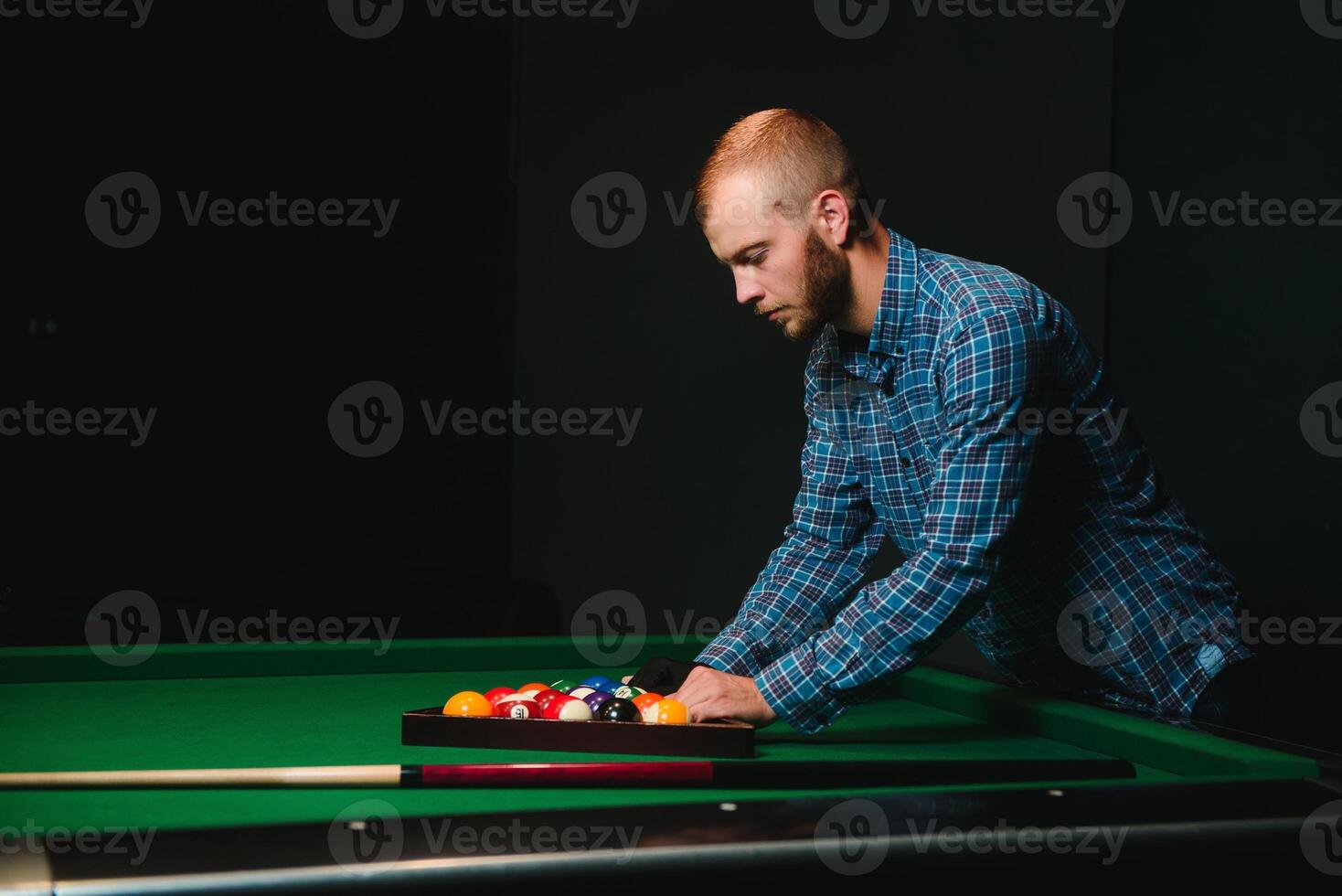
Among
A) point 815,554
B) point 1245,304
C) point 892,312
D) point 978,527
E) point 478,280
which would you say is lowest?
point 815,554

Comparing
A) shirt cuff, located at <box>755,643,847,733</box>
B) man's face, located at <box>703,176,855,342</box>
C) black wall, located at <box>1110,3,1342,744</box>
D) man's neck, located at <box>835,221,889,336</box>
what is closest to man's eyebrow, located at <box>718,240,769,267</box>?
man's face, located at <box>703,176,855,342</box>

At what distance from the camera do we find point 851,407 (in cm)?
228

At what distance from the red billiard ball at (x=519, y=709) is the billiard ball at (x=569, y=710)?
0.02 m

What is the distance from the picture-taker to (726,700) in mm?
1878

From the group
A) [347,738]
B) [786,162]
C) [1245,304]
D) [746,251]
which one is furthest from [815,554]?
[1245,304]

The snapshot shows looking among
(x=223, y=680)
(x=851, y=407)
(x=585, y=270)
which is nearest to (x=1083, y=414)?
(x=851, y=407)

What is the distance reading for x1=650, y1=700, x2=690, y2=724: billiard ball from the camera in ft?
6.03

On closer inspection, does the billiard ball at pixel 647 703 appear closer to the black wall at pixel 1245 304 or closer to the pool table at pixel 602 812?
the pool table at pixel 602 812

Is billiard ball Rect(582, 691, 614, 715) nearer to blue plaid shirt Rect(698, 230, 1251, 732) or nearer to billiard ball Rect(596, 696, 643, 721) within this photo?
billiard ball Rect(596, 696, 643, 721)

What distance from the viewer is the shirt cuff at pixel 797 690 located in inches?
73.9

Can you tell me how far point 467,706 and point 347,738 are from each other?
161mm

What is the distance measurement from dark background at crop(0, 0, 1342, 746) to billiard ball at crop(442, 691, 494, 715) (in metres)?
1.90

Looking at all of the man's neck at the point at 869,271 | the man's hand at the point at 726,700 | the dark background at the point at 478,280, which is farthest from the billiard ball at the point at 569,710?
the dark background at the point at 478,280

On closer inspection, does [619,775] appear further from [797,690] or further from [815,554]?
[815,554]
